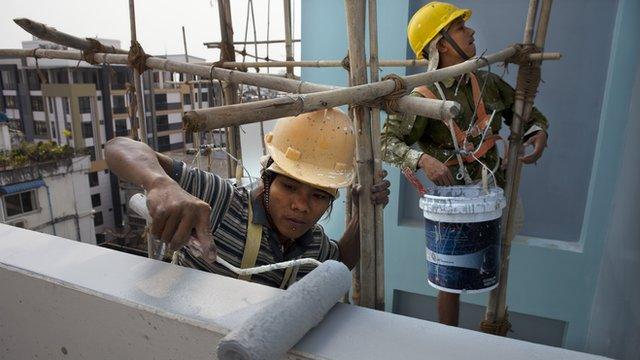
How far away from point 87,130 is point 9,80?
7.22 m

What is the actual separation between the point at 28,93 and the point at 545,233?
1370 inches

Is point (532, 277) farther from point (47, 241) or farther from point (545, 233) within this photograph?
point (47, 241)

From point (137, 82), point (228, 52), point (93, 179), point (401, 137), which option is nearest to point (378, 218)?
point (401, 137)

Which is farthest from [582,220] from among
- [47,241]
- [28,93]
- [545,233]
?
[28,93]

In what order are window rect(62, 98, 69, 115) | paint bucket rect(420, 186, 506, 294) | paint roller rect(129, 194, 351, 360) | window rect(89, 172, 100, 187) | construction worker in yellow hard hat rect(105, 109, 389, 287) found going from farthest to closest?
window rect(89, 172, 100, 187), window rect(62, 98, 69, 115), paint bucket rect(420, 186, 506, 294), construction worker in yellow hard hat rect(105, 109, 389, 287), paint roller rect(129, 194, 351, 360)

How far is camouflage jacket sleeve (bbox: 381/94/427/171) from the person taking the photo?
8.90 ft

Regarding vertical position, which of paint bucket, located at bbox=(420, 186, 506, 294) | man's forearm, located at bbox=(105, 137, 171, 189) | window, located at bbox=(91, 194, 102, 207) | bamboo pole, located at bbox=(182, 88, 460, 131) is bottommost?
window, located at bbox=(91, 194, 102, 207)

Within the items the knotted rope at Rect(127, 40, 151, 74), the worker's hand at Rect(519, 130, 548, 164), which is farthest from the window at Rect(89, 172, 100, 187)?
the worker's hand at Rect(519, 130, 548, 164)

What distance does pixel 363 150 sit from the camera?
67.7 inches

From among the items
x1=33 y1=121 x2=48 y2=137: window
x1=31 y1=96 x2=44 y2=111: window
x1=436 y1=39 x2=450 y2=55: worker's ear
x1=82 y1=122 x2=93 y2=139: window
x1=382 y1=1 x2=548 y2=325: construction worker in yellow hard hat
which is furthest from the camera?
x1=33 y1=121 x2=48 y2=137: window

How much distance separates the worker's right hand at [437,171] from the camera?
255cm

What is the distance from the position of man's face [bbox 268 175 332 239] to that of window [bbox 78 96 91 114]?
30.6m

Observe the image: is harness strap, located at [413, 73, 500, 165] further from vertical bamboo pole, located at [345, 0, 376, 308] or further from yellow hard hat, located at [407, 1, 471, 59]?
vertical bamboo pole, located at [345, 0, 376, 308]

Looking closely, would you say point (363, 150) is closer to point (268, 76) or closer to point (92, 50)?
point (268, 76)
